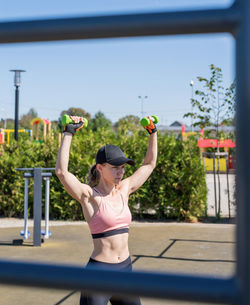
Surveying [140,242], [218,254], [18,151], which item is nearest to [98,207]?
[218,254]

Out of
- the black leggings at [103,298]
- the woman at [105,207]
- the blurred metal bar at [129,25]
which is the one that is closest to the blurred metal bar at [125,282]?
the blurred metal bar at [129,25]

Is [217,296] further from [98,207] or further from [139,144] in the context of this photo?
[139,144]

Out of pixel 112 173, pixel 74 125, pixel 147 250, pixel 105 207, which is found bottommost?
pixel 147 250

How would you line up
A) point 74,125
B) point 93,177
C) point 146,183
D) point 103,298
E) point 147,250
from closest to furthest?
point 103,298 → point 74,125 → point 93,177 → point 147,250 → point 146,183

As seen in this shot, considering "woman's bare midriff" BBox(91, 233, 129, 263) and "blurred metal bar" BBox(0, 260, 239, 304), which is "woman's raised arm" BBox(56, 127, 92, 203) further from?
"blurred metal bar" BBox(0, 260, 239, 304)

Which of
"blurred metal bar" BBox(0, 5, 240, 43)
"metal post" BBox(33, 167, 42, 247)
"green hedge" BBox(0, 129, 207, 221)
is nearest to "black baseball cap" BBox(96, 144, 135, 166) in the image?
"blurred metal bar" BBox(0, 5, 240, 43)

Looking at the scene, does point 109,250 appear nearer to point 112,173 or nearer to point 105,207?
point 105,207

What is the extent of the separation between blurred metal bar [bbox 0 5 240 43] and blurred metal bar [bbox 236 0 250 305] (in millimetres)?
52

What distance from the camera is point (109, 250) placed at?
286 centimetres

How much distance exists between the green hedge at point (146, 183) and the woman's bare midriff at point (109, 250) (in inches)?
258

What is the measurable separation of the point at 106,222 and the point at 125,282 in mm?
2353

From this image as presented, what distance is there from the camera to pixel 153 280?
54cm

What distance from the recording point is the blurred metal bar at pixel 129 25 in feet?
1.93

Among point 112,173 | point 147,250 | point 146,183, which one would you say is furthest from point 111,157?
point 146,183
